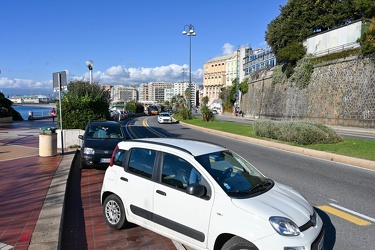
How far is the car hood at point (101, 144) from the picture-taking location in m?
9.44

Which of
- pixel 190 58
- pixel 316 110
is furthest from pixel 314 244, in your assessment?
pixel 190 58

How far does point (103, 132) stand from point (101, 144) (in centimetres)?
113

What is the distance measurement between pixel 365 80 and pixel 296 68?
37.6ft

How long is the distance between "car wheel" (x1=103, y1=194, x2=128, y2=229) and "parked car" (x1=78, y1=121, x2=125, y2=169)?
418 cm

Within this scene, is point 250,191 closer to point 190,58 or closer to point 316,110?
point 316,110

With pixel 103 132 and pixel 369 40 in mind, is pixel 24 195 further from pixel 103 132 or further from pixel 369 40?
pixel 369 40

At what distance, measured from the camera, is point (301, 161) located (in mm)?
11242

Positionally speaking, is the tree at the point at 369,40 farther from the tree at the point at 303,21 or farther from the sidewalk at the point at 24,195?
the sidewalk at the point at 24,195

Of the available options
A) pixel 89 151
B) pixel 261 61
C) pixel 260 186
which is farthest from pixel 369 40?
pixel 261 61

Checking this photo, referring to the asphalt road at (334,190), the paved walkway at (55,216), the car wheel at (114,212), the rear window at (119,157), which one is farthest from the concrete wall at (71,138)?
the car wheel at (114,212)

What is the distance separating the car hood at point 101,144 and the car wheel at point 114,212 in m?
4.41

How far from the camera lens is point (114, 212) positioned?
16.6ft

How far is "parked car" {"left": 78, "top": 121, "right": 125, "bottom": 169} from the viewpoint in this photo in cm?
920

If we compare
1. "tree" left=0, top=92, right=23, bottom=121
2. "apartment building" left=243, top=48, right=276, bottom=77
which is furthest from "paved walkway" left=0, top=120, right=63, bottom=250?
"apartment building" left=243, top=48, right=276, bottom=77
